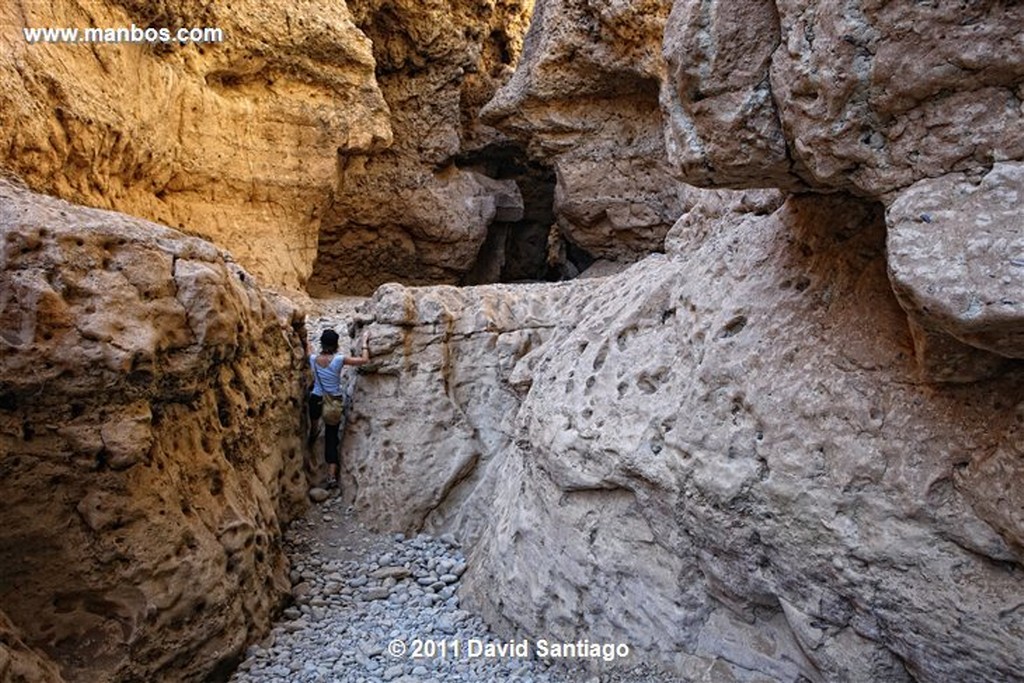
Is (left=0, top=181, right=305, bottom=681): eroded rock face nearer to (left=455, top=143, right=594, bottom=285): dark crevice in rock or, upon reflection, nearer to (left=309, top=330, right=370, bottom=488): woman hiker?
(left=309, top=330, right=370, bottom=488): woman hiker

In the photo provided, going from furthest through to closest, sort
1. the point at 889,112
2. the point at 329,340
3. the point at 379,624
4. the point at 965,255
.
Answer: the point at 329,340
the point at 379,624
the point at 889,112
the point at 965,255

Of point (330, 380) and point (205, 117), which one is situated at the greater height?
point (205, 117)

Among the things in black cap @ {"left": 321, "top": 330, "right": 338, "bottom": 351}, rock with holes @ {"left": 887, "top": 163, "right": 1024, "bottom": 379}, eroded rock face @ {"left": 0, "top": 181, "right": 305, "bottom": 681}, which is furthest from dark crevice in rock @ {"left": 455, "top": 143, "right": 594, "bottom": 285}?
rock with holes @ {"left": 887, "top": 163, "right": 1024, "bottom": 379}

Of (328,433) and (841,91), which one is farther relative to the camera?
(328,433)

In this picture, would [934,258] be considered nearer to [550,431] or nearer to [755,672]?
[755,672]

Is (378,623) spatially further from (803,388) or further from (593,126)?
(593,126)

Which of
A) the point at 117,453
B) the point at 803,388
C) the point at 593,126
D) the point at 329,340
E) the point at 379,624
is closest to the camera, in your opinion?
the point at 803,388

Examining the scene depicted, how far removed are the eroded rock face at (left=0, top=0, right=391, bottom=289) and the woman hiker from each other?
8.29 ft

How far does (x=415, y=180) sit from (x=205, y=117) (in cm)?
402

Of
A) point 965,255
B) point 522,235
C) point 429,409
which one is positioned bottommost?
point 429,409

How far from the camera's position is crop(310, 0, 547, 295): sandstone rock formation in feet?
37.0

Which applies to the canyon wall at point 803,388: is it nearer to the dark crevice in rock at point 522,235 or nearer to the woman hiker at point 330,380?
the woman hiker at point 330,380

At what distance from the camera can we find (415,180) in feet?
38.0

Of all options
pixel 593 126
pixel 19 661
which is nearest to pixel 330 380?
pixel 19 661
